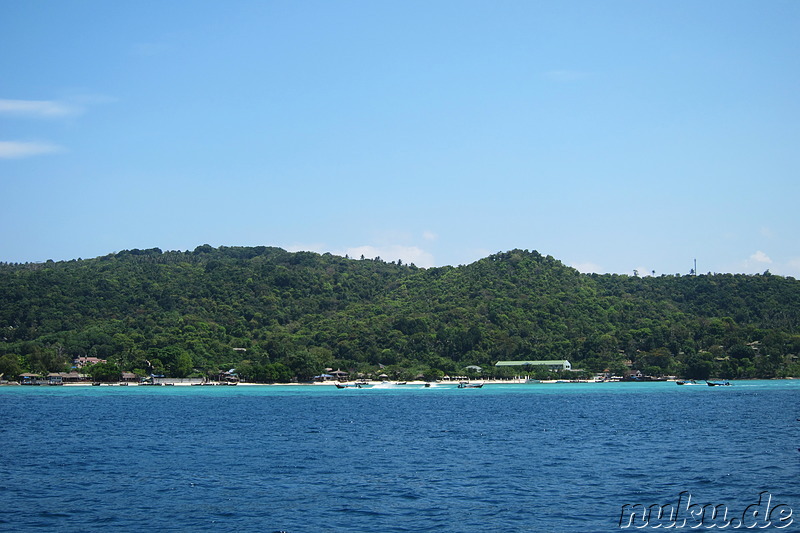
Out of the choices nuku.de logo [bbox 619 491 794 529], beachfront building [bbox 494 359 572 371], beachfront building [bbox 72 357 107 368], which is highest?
beachfront building [bbox 72 357 107 368]

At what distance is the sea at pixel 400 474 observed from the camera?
86.5 feet

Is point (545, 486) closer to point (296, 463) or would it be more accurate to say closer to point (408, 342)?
point (296, 463)

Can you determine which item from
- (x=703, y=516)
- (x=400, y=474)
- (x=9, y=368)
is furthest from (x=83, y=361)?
(x=703, y=516)

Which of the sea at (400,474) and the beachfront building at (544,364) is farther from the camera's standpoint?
the beachfront building at (544,364)

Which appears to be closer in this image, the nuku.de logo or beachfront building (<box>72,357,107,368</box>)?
the nuku.de logo

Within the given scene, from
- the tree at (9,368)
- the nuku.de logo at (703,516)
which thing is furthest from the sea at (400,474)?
the tree at (9,368)

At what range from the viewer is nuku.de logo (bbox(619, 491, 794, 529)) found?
25344 mm

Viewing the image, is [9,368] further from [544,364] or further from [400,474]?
[400,474]

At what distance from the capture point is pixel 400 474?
3569 cm

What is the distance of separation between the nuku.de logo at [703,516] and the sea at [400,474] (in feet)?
0.23

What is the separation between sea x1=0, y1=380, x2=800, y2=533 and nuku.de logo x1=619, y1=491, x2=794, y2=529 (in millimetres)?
70

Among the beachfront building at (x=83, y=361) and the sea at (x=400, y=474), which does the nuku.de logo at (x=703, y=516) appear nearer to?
the sea at (x=400, y=474)

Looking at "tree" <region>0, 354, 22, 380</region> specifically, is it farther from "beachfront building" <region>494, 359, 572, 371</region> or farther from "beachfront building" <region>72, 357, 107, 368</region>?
"beachfront building" <region>494, 359, 572, 371</region>

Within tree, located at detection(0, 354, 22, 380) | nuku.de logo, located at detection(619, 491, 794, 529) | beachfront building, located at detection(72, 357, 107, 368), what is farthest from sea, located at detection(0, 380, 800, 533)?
beachfront building, located at detection(72, 357, 107, 368)
